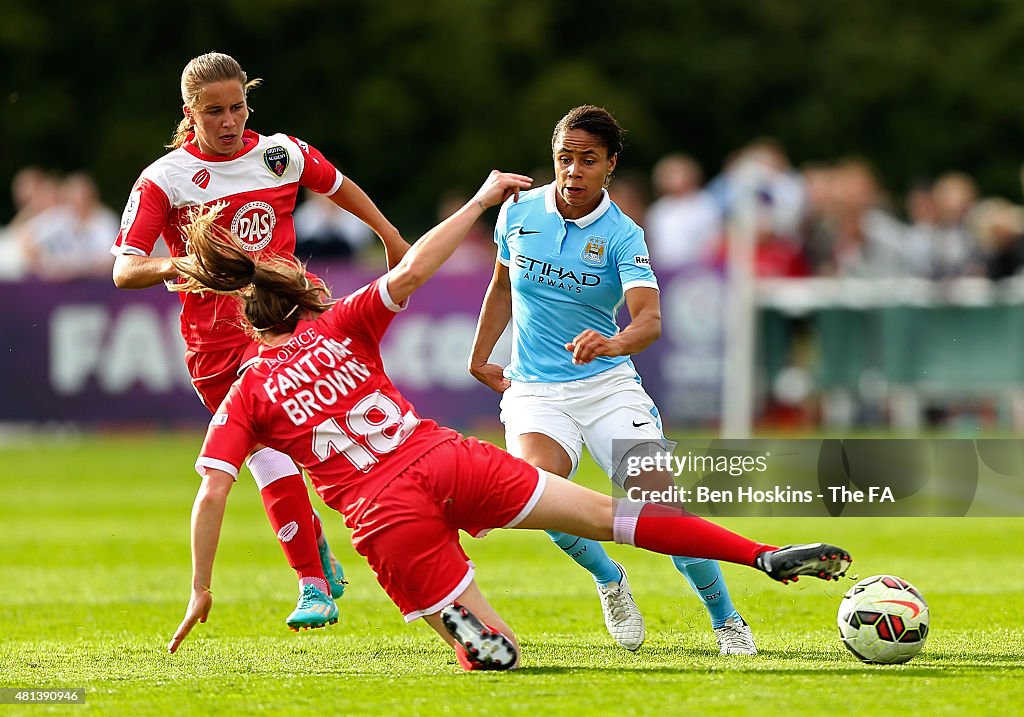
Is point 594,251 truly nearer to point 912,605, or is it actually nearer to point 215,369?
point 215,369

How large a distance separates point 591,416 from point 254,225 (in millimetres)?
1735

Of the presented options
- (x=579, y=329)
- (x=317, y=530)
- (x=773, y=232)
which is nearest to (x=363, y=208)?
(x=579, y=329)

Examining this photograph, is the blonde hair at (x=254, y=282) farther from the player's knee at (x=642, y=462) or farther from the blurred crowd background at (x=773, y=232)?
the blurred crowd background at (x=773, y=232)

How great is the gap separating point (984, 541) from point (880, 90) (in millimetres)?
27348

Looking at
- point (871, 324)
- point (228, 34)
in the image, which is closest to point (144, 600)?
point (871, 324)

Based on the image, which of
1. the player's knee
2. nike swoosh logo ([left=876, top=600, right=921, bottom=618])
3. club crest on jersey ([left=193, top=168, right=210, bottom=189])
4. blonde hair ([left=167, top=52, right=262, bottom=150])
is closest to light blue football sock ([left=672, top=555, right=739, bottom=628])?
the player's knee

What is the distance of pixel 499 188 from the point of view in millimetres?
6949

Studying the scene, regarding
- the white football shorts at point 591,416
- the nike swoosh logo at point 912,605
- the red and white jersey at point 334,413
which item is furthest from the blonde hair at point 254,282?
the nike swoosh logo at point 912,605

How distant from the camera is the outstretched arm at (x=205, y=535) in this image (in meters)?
6.42

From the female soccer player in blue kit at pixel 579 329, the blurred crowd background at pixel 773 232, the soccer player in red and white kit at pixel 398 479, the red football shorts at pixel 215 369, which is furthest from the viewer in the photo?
the blurred crowd background at pixel 773 232

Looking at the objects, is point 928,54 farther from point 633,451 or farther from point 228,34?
point 633,451

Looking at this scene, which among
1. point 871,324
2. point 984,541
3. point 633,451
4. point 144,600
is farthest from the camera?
point 871,324

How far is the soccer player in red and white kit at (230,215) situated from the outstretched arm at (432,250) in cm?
97

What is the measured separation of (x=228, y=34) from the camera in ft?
108
